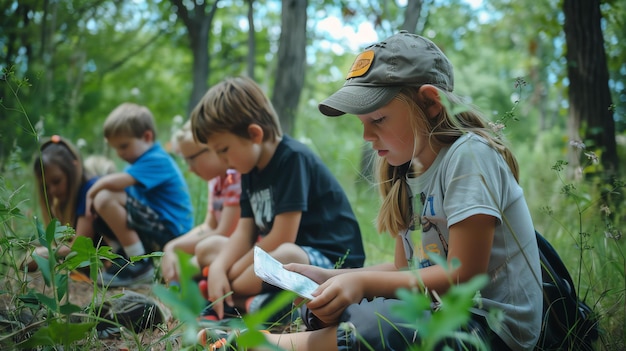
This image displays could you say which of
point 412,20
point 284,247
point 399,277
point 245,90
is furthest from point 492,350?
point 412,20

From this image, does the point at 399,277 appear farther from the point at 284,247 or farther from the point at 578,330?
the point at 284,247

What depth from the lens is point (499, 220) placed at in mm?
1273

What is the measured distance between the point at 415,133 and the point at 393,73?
0.17m

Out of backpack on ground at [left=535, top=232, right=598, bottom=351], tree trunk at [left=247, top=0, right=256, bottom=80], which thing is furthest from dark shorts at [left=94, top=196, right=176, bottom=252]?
tree trunk at [left=247, top=0, right=256, bottom=80]

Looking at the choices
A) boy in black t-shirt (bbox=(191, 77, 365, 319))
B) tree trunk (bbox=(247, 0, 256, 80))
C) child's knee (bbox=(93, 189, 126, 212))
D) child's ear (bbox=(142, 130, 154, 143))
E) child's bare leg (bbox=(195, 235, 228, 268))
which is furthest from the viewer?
tree trunk (bbox=(247, 0, 256, 80))

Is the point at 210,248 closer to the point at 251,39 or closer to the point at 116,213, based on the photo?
the point at 116,213

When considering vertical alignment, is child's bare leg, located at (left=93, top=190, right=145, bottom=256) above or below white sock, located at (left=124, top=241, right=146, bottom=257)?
above

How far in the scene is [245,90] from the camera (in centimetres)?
245

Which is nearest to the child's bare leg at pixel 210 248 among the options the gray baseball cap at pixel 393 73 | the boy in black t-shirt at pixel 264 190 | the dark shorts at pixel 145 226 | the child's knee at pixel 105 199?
the boy in black t-shirt at pixel 264 190

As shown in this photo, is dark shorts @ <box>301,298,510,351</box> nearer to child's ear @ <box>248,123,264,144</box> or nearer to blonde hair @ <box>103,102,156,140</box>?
child's ear @ <box>248,123,264,144</box>

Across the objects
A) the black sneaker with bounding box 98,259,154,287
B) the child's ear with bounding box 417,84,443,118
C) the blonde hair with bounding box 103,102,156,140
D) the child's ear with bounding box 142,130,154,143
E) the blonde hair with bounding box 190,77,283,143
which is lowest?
the black sneaker with bounding box 98,259,154,287

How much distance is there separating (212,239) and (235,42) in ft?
34.2

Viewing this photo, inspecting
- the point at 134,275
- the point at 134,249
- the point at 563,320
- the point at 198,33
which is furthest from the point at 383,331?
the point at 198,33

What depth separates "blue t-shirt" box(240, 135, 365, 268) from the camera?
2.31 metres
